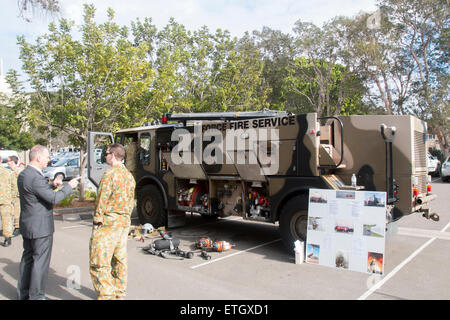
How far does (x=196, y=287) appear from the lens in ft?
15.4

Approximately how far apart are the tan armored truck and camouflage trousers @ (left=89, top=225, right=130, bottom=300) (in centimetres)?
313

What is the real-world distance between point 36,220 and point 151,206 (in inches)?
192

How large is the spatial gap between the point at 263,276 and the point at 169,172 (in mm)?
3929

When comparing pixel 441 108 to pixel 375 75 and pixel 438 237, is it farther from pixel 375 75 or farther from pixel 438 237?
pixel 438 237

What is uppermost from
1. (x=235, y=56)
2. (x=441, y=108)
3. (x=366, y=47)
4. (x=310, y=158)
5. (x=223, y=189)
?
(x=366, y=47)

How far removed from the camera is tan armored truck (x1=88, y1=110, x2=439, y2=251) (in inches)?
231

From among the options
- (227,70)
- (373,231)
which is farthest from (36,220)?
(227,70)

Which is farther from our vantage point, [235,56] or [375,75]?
[375,75]

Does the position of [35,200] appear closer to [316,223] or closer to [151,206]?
[316,223]

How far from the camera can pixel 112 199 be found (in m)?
3.89

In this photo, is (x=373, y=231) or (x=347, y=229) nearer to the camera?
(x=373, y=231)

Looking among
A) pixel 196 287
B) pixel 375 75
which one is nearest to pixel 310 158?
pixel 196 287

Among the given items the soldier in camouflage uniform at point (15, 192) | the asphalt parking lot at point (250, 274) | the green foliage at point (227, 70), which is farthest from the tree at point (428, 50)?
the soldier in camouflage uniform at point (15, 192)

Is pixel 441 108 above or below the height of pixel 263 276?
above
